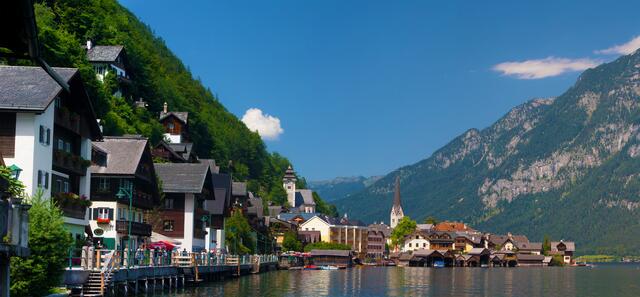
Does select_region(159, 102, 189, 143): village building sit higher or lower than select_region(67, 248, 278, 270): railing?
higher

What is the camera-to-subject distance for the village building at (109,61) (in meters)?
126

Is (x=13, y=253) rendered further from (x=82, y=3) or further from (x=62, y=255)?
(x=82, y=3)

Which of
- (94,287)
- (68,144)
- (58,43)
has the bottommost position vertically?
(94,287)

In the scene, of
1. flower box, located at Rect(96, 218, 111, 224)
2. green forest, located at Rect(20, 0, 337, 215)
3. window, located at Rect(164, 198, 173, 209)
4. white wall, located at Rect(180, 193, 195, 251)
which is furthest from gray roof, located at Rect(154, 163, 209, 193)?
flower box, located at Rect(96, 218, 111, 224)

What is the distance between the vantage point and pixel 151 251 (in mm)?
65000

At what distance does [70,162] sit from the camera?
57844mm

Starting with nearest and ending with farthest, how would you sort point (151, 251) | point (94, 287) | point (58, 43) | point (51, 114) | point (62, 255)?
point (62, 255) → point (94, 287) → point (51, 114) → point (151, 251) → point (58, 43)

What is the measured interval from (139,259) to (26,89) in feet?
54.8

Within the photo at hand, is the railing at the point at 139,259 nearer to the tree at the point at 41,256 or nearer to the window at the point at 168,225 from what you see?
the window at the point at 168,225

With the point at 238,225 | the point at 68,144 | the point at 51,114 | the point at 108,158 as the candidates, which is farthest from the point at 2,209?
the point at 238,225

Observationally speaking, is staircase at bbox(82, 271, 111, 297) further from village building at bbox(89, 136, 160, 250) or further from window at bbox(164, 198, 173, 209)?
window at bbox(164, 198, 173, 209)

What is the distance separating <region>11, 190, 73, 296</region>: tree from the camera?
35188 millimetres

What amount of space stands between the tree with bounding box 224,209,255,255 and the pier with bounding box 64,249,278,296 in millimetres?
13568

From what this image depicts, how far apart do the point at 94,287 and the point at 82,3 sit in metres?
98.6
